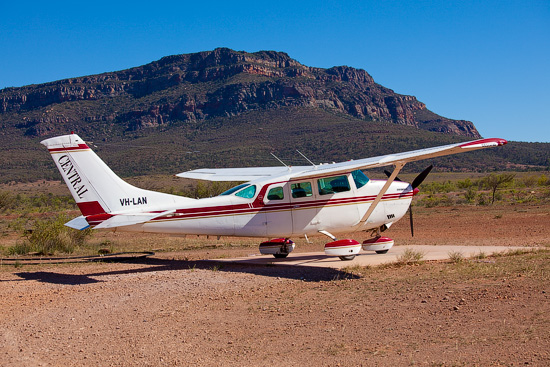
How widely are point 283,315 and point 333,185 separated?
6.70 m

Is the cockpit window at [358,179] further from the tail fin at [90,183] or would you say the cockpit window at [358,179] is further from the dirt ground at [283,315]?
the tail fin at [90,183]

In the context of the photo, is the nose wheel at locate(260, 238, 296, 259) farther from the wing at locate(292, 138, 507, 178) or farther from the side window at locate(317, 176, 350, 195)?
the wing at locate(292, 138, 507, 178)

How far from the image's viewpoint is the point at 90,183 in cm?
1416

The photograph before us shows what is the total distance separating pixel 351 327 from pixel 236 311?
2.40 meters

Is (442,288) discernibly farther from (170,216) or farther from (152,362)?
(170,216)

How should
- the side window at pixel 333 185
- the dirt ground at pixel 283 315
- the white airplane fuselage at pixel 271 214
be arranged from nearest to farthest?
the dirt ground at pixel 283 315, the white airplane fuselage at pixel 271 214, the side window at pixel 333 185

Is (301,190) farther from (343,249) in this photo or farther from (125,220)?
(125,220)

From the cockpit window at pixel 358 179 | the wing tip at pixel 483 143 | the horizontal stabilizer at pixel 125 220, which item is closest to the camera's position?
the wing tip at pixel 483 143

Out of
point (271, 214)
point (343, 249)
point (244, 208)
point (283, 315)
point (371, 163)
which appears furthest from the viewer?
point (271, 214)

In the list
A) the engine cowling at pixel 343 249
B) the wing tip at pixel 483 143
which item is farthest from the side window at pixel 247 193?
the wing tip at pixel 483 143

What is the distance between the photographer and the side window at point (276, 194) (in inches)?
579

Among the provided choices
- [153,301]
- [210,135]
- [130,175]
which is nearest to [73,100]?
[210,135]

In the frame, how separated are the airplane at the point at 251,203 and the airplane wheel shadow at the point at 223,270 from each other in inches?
36.6

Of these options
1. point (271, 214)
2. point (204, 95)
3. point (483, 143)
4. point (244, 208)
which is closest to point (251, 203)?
point (244, 208)
